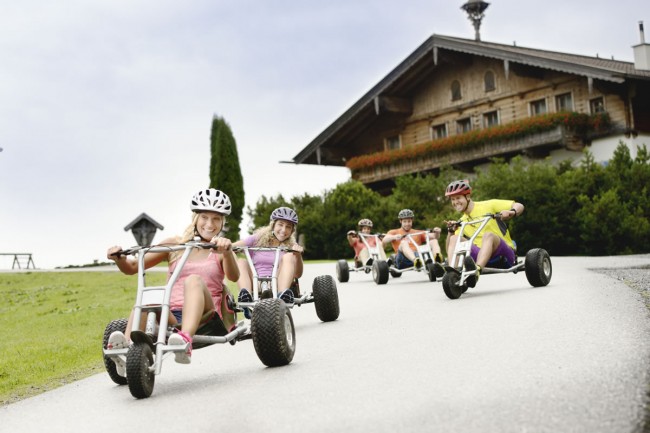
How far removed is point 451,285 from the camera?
9.62 metres

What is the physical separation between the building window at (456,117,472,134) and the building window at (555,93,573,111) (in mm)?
4359

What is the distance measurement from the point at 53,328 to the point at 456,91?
82.4 feet

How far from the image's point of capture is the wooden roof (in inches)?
1103

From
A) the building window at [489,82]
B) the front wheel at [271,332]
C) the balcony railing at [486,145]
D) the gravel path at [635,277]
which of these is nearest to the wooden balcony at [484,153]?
the balcony railing at [486,145]

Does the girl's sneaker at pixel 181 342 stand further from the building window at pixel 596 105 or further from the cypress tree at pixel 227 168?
the cypress tree at pixel 227 168

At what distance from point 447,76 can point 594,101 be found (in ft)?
22.7

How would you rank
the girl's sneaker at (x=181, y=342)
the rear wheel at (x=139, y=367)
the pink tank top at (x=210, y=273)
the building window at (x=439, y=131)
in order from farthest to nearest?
the building window at (x=439, y=131), the pink tank top at (x=210, y=273), the girl's sneaker at (x=181, y=342), the rear wheel at (x=139, y=367)

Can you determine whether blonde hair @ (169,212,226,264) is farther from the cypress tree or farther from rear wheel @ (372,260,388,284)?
the cypress tree

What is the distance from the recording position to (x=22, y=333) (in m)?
12.4

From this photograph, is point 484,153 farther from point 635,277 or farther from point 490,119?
point 635,277

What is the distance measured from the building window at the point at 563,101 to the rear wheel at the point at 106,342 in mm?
27382

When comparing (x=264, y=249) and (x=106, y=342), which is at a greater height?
(x=264, y=249)

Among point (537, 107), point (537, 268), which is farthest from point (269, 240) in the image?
point (537, 107)

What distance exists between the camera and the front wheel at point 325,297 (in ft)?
27.5
